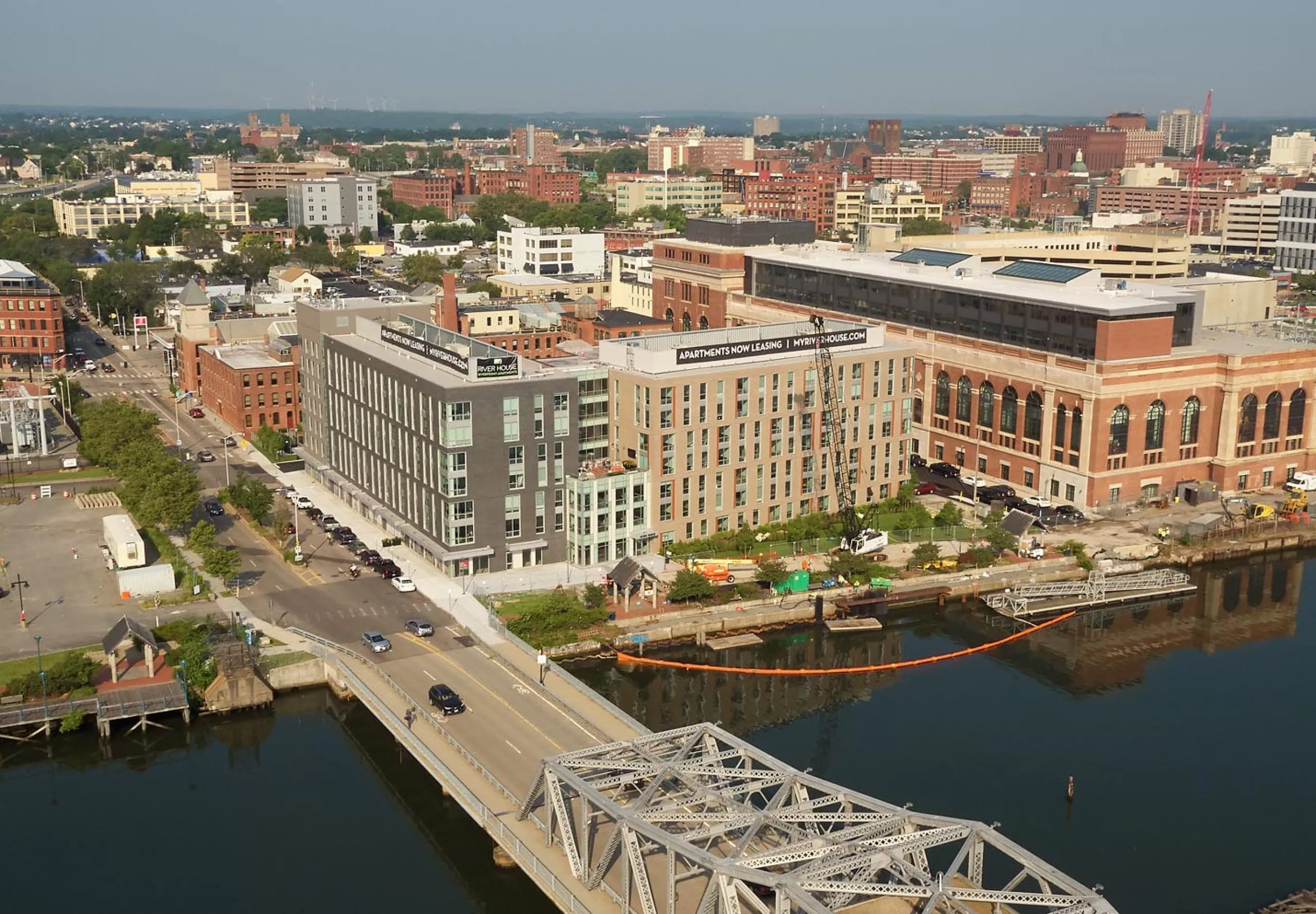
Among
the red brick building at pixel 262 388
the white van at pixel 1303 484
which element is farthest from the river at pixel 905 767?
the red brick building at pixel 262 388

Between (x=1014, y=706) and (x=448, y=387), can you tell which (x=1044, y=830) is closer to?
(x=1014, y=706)

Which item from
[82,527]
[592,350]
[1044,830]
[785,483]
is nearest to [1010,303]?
[785,483]

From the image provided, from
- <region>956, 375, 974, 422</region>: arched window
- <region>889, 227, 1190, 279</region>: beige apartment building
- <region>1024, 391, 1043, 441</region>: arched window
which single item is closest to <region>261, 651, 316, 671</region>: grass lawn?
<region>1024, 391, 1043, 441</region>: arched window

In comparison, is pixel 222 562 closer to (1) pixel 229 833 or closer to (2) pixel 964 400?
(1) pixel 229 833

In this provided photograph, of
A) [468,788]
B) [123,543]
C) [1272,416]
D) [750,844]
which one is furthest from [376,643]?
[1272,416]

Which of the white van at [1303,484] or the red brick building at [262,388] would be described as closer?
the white van at [1303,484]

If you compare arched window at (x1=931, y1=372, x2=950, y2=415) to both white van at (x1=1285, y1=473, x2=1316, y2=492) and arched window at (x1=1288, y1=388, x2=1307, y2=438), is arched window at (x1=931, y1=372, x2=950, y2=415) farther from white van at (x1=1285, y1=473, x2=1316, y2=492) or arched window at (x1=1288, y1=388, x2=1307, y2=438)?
white van at (x1=1285, y1=473, x2=1316, y2=492)

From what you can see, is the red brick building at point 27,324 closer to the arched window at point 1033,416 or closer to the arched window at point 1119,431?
the arched window at point 1033,416
